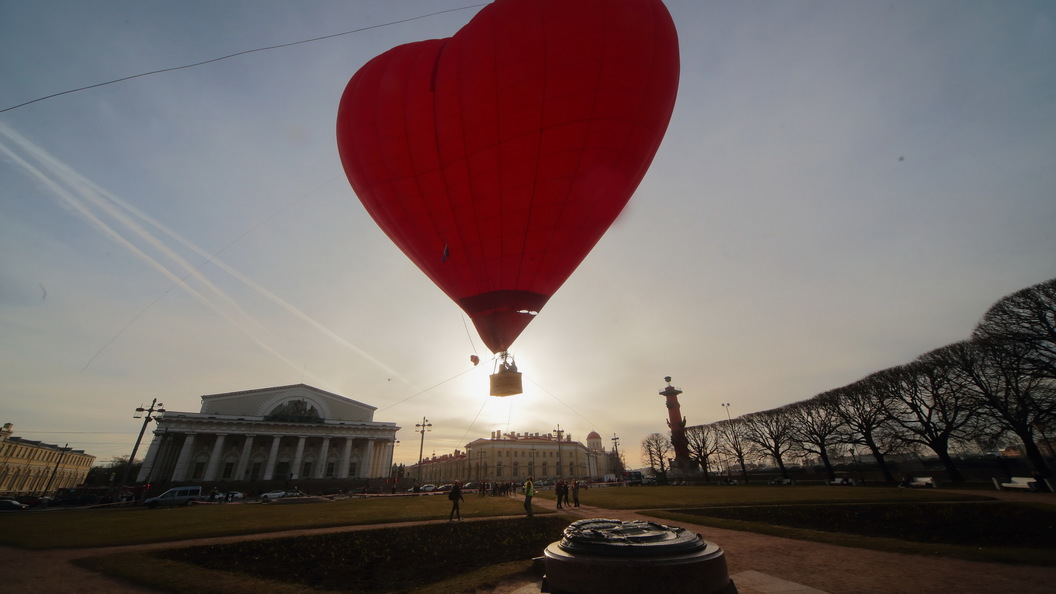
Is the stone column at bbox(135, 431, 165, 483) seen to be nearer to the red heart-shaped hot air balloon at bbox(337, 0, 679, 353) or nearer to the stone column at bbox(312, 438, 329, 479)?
the stone column at bbox(312, 438, 329, 479)

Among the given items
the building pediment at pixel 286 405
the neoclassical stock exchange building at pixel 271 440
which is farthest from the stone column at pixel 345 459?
the building pediment at pixel 286 405

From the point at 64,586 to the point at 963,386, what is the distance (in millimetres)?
43530

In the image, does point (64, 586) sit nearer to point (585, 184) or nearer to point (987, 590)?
point (585, 184)

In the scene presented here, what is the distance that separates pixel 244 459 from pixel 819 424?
6979 centimetres

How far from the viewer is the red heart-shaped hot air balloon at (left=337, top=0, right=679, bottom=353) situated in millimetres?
8719

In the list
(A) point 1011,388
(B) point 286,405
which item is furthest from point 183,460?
(A) point 1011,388

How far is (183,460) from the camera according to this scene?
5184 centimetres

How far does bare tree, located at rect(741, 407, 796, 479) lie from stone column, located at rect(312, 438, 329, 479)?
5750cm

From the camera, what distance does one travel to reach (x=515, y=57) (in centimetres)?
870

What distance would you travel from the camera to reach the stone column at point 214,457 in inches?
2086

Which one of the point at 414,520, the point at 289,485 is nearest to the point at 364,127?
the point at 414,520

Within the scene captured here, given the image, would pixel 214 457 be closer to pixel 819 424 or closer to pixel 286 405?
pixel 286 405

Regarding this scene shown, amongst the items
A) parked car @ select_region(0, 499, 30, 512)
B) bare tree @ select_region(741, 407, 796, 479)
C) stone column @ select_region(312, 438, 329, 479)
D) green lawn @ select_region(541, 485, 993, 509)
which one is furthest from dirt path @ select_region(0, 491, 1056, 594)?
stone column @ select_region(312, 438, 329, 479)

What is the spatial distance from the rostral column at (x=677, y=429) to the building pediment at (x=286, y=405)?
155 feet
